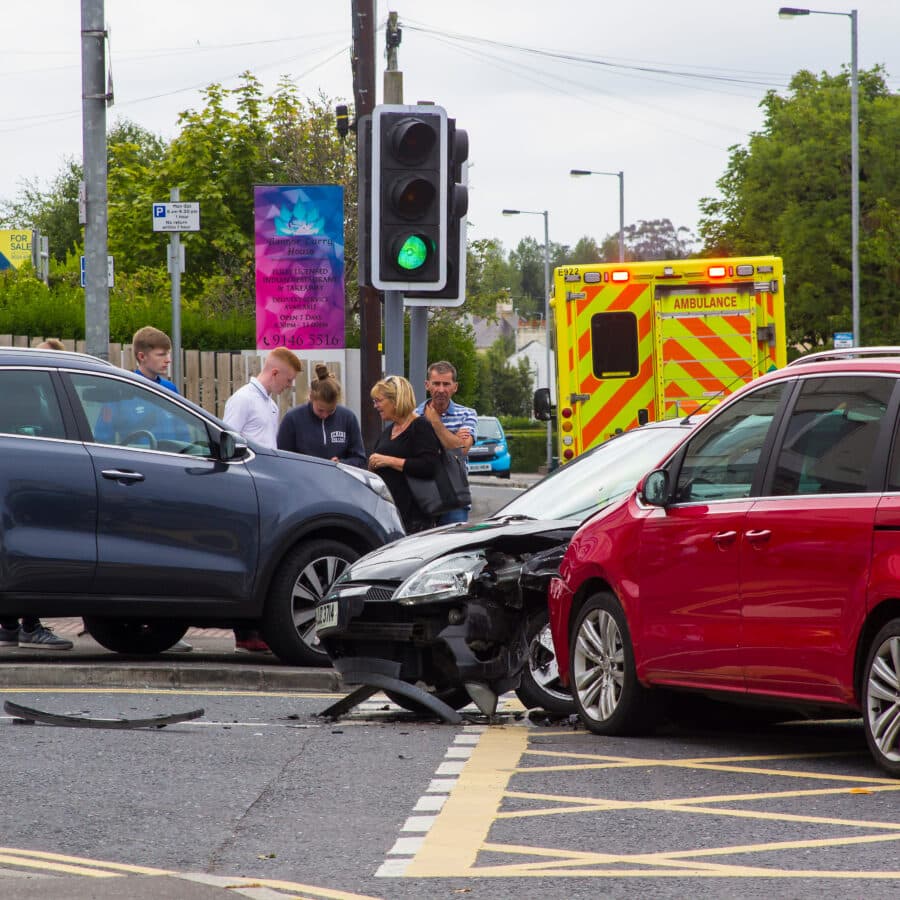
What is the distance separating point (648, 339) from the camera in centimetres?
1894

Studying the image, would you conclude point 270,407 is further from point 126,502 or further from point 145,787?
point 145,787

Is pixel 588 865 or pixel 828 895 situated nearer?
pixel 828 895

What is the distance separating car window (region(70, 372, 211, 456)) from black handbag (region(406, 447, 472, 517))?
1801 millimetres

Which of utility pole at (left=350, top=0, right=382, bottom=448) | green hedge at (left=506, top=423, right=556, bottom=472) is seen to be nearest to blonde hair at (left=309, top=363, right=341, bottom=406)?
utility pole at (left=350, top=0, right=382, bottom=448)

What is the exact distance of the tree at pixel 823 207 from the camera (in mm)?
60906

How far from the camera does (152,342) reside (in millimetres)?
12945

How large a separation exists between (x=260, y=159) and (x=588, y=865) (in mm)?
43843

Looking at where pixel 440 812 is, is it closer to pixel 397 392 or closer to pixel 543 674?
pixel 543 674

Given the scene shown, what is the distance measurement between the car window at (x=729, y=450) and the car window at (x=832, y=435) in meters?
→ 0.19

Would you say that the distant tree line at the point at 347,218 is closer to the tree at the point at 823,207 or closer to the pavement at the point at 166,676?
the tree at the point at 823,207

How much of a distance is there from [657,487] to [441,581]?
1.36m

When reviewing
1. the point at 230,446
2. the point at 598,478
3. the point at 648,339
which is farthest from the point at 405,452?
the point at 648,339

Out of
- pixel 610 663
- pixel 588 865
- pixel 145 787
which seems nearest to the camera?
pixel 588 865

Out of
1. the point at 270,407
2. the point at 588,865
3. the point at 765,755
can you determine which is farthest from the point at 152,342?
the point at 588,865
